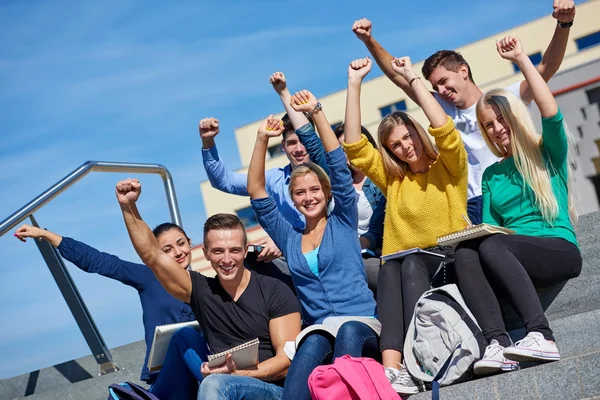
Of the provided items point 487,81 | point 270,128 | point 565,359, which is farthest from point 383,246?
point 487,81

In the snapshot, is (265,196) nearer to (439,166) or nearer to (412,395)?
(439,166)

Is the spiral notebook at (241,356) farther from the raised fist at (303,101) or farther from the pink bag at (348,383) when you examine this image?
the raised fist at (303,101)

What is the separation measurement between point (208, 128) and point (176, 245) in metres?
0.73

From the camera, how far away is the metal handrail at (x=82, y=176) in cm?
621

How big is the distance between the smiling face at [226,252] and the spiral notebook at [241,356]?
47 centimetres

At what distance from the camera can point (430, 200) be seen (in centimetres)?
431

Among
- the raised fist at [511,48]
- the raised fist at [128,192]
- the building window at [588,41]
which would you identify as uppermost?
the building window at [588,41]

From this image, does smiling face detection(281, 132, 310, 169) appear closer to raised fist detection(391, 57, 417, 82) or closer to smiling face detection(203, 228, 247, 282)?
raised fist detection(391, 57, 417, 82)

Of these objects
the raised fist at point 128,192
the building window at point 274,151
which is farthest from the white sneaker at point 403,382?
the building window at point 274,151

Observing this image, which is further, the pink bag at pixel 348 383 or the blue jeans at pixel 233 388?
the blue jeans at pixel 233 388

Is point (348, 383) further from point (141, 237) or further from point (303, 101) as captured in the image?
→ point (303, 101)

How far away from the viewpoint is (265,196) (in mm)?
4613

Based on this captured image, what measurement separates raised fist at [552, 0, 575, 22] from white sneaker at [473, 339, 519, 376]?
1.97 metres

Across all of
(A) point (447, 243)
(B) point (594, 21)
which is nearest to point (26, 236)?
(A) point (447, 243)
